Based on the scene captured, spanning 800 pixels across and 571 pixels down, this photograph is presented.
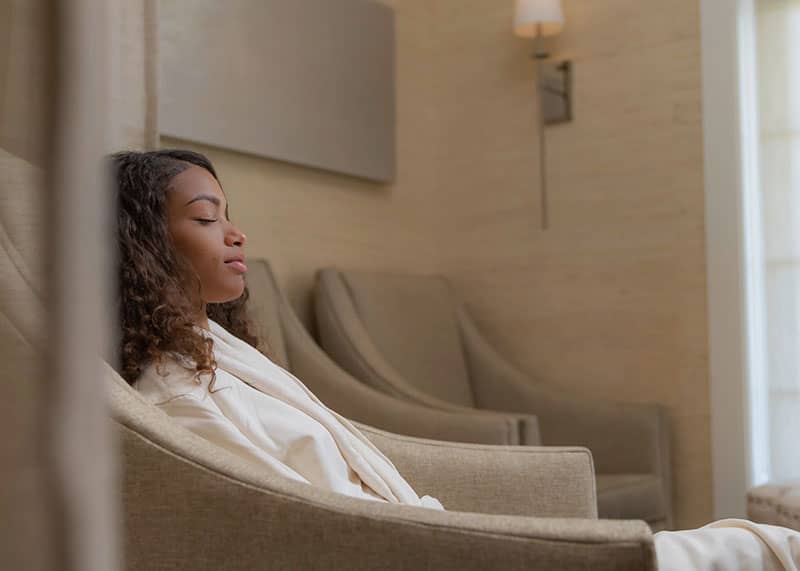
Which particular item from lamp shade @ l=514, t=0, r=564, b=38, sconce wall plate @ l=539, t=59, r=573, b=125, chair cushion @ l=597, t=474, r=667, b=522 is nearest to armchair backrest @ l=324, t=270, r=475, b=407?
chair cushion @ l=597, t=474, r=667, b=522

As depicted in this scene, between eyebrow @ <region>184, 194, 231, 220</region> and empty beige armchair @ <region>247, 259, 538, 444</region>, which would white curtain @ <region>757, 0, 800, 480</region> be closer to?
empty beige armchair @ <region>247, 259, 538, 444</region>

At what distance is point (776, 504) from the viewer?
87.0 inches

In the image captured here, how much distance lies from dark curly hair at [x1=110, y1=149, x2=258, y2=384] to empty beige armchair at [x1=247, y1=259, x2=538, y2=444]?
1041mm

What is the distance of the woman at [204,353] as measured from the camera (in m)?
1.27

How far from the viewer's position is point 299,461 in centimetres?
128

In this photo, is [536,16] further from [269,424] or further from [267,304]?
[269,424]

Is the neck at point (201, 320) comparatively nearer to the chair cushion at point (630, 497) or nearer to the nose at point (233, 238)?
the nose at point (233, 238)

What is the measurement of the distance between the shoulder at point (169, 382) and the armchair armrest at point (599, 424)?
2.00 meters

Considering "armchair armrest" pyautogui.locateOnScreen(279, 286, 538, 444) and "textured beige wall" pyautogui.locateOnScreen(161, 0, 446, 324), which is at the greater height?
"textured beige wall" pyautogui.locateOnScreen(161, 0, 446, 324)

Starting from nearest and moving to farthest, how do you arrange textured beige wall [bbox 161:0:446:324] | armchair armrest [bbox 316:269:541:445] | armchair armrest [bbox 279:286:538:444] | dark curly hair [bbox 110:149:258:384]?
1. dark curly hair [bbox 110:149:258:384]
2. armchair armrest [bbox 279:286:538:444]
3. armchair armrest [bbox 316:269:541:445]
4. textured beige wall [bbox 161:0:446:324]

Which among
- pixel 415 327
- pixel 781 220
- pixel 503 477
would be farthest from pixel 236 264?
pixel 781 220

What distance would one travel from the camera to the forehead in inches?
58.0


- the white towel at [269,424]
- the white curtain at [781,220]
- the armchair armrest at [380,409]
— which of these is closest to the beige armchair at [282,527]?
the white towel at [269,424]

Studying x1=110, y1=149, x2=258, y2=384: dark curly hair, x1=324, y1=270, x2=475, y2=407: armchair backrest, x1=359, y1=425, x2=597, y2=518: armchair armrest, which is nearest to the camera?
x1=110, y1=149, x2=258, y2=384: dark curly hair
